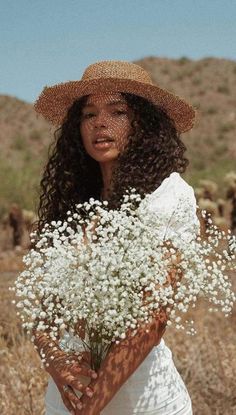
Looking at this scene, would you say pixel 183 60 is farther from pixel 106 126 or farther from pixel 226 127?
pixel 106 126

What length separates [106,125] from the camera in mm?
2479

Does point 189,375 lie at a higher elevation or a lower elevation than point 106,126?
lower

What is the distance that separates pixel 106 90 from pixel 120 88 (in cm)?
4

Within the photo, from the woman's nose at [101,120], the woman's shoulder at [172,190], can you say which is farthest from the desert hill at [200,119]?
the woman's shoulder at [172,190]

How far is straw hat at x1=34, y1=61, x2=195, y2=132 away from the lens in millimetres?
2496

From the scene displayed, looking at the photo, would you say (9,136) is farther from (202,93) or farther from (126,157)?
(126,157)

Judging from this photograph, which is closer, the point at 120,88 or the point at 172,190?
the point at 172,190

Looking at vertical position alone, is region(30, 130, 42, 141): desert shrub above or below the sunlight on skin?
above

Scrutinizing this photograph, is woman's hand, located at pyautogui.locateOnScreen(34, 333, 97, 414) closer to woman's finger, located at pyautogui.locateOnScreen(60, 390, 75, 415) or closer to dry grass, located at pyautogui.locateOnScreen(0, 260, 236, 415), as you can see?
woman's finger, located at pyautogui.locateOnScreen(60, 390, 75, 415)

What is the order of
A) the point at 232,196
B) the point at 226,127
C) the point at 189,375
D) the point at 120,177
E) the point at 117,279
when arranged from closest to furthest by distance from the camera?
the point at 117,279, the point at 120,177, the point at 189,375, the point at 232,196, the point at 226,127

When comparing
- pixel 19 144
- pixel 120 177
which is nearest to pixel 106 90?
pixel 120 177

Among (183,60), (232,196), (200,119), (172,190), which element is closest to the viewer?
(172,190)

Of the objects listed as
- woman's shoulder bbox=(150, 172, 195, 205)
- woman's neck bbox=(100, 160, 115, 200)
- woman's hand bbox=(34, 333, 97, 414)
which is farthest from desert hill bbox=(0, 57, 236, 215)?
woman's hand bbox=(34, 333, 97, 414)

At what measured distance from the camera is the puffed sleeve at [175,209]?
2.18m
